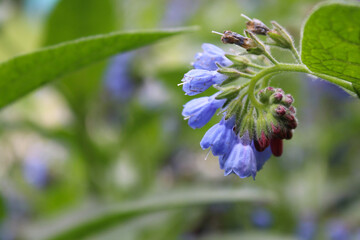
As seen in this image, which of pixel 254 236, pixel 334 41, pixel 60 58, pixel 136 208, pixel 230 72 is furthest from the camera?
pixel 254 236

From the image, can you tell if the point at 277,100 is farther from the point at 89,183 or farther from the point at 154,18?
the point at 154,18

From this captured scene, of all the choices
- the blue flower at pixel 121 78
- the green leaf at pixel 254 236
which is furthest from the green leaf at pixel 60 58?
the blue flower at pixel 121 78

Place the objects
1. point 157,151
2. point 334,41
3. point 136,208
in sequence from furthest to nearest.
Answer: point 157,151
point 136,208
point 334,41

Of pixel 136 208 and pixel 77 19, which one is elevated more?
pixel 77 19

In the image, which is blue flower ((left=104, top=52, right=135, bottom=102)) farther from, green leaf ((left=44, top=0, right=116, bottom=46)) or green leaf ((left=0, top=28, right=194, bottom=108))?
green leaf ((left=0, top=28, right=194, bottom=108))

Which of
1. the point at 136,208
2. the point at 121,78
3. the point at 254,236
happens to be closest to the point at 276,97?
the point at 136,208


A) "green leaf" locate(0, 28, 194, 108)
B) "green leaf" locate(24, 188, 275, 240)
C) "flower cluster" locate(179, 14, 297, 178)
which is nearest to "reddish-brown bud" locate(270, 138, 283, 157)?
"flower cluster" locate(179, 14, 297, 178)

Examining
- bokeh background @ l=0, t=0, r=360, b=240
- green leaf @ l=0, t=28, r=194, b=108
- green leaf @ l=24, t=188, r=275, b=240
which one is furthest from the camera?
bokeh background @ l=0, t=0, r=360, b=240

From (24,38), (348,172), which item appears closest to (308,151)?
(348,172)

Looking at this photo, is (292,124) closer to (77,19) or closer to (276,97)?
(276,97)
